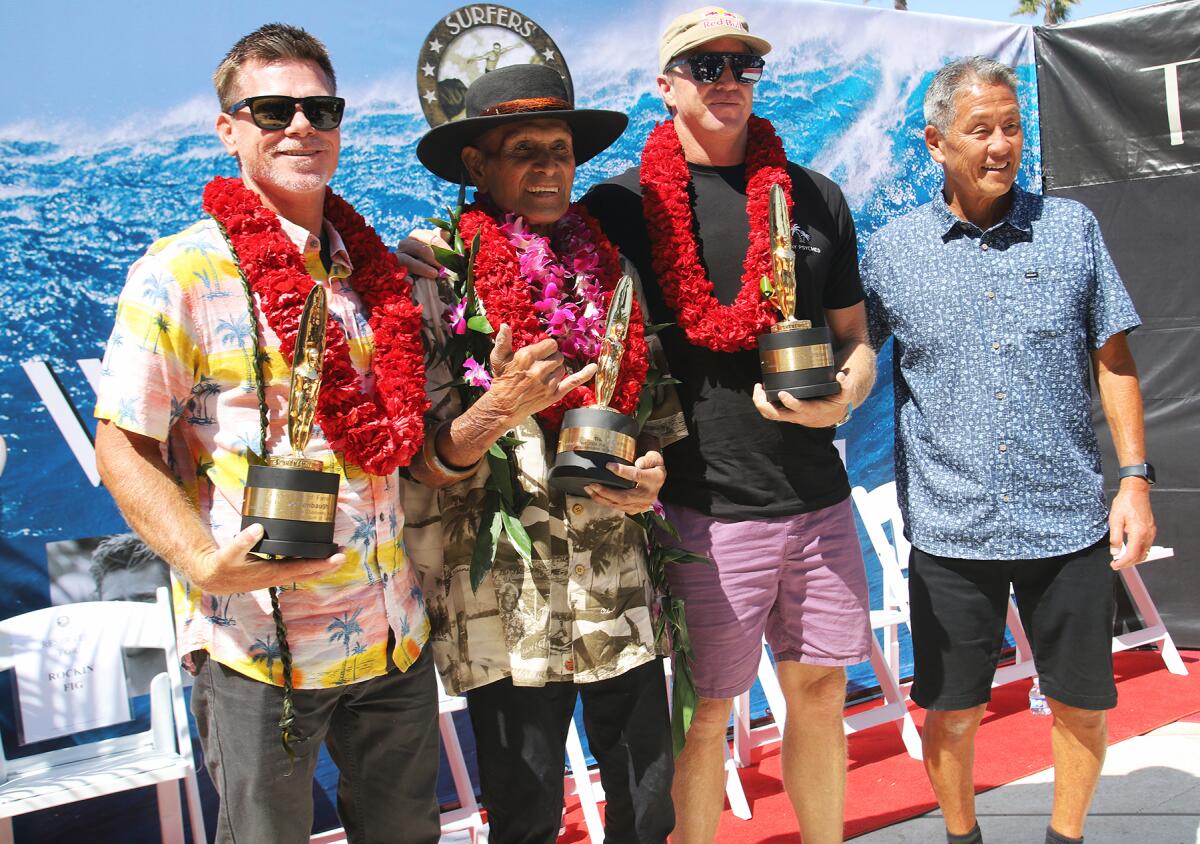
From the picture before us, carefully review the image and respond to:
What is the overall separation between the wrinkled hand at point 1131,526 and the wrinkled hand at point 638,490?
4.37 ft

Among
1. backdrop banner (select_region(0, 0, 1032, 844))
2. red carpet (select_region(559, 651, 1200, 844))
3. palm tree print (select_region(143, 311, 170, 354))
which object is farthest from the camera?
red carpet (select_region(559, 651, 1200, 844))

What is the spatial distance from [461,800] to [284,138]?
2.59m

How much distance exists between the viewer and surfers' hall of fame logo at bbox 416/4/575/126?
12.8 ft

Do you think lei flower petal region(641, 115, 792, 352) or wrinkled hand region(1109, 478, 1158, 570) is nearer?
lei flower petal region(641, 115, 792, 352)

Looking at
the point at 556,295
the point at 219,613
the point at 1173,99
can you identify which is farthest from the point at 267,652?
the point at 1173,99

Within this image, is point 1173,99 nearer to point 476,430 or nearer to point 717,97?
point 717,97

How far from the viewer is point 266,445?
6.47ft

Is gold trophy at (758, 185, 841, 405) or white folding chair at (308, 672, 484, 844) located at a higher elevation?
gold trophy at (758, 185, 841, 405)

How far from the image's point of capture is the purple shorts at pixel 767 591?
2734 mm

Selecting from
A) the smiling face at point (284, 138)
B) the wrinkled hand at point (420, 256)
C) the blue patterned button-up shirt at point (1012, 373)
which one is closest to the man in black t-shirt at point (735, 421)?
the blue patterned button-up shirt at point (1012, 373)

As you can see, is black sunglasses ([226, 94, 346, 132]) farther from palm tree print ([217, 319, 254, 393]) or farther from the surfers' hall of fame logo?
the surfers' hall of fame logo

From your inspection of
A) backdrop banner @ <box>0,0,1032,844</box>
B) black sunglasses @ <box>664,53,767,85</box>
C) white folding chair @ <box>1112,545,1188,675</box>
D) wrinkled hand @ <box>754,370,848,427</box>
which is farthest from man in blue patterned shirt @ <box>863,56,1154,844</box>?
white folding chair @ <box>1112,545,1188,675</box>

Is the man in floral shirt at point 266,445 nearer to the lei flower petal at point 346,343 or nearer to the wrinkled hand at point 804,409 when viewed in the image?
the lei flower petal at point 346,343

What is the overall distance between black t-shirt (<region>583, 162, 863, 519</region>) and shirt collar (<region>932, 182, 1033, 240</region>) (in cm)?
34
